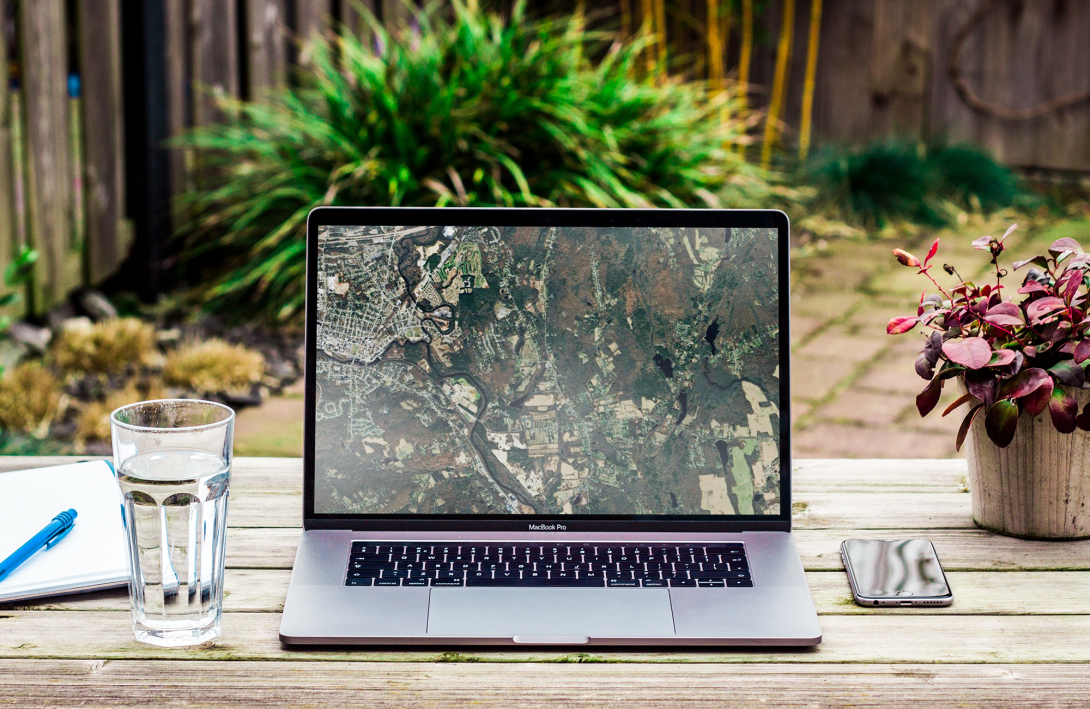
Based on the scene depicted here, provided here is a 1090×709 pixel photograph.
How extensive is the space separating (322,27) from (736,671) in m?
4.17

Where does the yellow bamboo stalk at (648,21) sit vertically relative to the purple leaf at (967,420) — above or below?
above

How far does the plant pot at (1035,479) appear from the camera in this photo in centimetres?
100

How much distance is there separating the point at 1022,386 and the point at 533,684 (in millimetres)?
532

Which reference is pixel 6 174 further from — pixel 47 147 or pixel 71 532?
pixel 71 532

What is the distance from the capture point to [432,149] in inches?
130

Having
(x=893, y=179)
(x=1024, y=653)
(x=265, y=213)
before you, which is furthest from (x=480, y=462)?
(x=893, y=179)

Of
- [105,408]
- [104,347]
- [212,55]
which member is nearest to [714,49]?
[212,55]

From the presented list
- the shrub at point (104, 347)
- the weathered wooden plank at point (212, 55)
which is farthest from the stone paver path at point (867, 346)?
the weathered wooden plank at point (212, 55)

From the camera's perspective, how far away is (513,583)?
91cm

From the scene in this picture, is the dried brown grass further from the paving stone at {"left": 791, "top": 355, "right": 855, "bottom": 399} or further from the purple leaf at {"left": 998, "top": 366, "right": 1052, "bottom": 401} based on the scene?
the purple leaf at {"left": 998, "top": 366, "right": 1052, "bottom": 401}

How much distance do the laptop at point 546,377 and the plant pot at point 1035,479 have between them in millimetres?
225

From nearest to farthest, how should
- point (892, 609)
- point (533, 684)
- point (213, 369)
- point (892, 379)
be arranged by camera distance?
point (533, 684) < point (892, 609) < point (213, 369) < point (892, 379)

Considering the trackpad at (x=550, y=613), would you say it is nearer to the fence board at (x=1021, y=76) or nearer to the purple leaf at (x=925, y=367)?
the purple leaf at (x=925, y=367)

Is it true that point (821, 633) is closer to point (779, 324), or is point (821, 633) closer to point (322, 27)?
point (779, 324)
